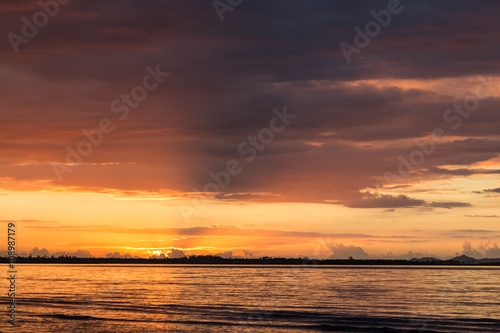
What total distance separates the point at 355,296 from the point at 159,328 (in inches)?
1902

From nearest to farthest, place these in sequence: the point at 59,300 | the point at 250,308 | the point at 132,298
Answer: the point at 250,308 → the point at 59,300 → the point at 132,298

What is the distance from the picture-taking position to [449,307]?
250ft

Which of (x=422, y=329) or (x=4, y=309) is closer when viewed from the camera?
(x=422, y=329)

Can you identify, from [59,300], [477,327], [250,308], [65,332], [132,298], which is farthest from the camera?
[132,298]

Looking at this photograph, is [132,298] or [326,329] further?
[132,298]

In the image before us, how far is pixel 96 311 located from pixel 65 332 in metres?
18.6

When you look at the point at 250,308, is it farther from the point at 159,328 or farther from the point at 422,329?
the point at 422,329

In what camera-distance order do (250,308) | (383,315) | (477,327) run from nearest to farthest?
(477,327) < (383,315) < (250,308)

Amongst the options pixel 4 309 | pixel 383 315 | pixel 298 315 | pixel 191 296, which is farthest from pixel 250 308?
pixel 4 309

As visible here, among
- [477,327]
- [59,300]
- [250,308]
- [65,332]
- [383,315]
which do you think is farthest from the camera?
[59,300]

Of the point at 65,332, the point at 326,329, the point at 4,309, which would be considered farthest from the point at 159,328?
the point at 4,309

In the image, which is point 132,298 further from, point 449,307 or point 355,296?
point 449,307

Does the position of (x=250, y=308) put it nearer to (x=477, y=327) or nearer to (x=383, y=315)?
(x=383, y=315)

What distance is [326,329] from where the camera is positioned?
2190 inches
